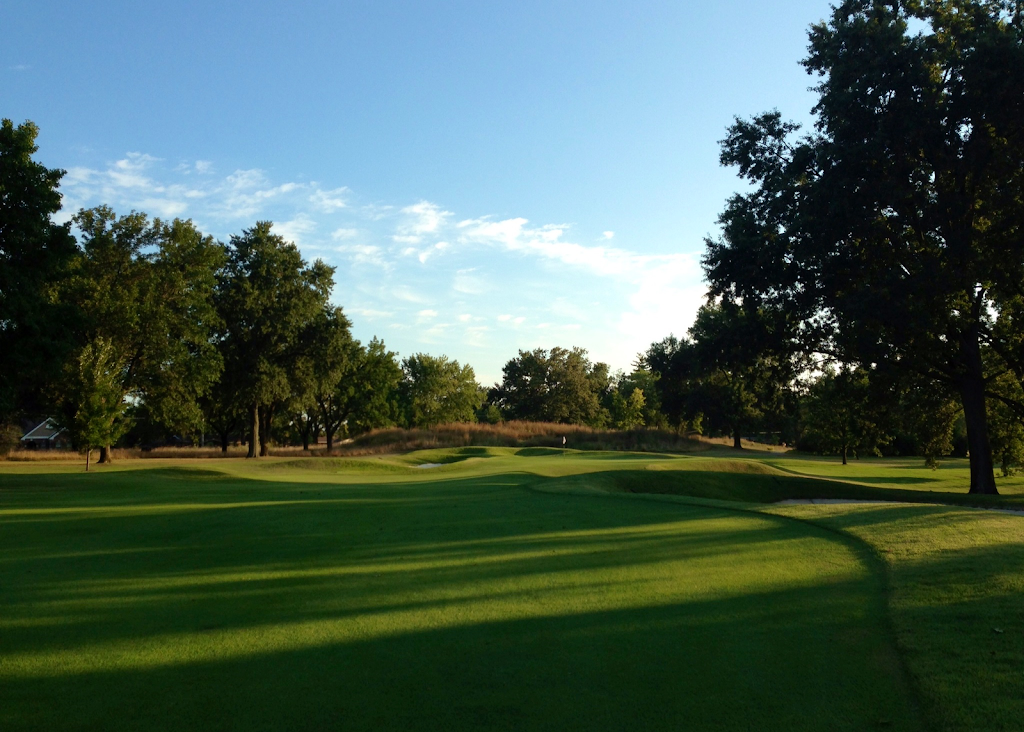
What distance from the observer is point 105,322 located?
129ft

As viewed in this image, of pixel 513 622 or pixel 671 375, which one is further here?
pixel 671 375

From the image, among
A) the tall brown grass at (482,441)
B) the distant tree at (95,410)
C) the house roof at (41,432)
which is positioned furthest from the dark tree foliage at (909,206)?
the house roof at (41,432)

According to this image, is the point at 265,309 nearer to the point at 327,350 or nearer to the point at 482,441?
the point at 327,350

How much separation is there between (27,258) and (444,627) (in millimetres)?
26769

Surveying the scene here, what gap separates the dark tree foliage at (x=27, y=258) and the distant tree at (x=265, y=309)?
20827mm

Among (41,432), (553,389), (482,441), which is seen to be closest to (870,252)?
(482,441)

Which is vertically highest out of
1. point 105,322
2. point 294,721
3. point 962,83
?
point 962,83

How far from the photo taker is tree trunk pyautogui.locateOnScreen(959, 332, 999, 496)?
2389 cm

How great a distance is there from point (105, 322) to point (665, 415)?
61171 mm

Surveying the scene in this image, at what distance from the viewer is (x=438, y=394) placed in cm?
8556

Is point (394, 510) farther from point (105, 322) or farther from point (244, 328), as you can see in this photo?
point (244, 328)

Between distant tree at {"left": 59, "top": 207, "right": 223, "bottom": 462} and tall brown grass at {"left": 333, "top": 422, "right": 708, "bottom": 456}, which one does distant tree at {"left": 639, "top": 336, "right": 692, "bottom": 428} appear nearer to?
tall brown grass at {"left": 333, "top": 422, "right": 708, "bottom": 456}

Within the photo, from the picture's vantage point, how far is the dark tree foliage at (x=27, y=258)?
→ 24453mm

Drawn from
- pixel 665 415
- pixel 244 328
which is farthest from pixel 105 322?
pixel 665 415
